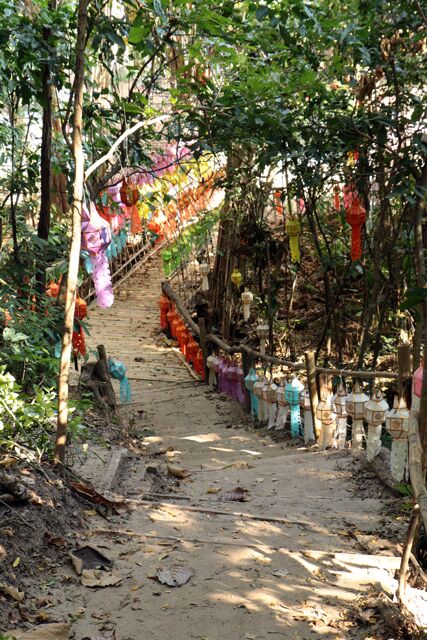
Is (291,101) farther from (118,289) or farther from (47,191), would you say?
(118,289)

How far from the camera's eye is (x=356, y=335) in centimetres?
866

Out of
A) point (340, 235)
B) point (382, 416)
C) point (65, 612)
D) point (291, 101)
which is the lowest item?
point (65, 612)

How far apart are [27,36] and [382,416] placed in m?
3.54

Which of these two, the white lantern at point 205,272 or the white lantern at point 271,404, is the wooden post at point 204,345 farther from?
the white lantern at point 271,404

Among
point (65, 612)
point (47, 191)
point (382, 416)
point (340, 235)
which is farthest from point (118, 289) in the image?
point (65, 612)

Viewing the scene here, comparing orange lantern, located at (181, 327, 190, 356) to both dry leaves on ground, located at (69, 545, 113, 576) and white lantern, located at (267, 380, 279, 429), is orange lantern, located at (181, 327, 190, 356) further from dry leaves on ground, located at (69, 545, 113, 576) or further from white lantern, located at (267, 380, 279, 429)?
dry leaves on ground, located at (69, 545, 113, 576)

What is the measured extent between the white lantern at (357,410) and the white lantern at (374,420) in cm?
13

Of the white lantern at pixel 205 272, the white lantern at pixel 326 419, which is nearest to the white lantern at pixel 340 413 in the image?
the white lantern at pixel 326 419

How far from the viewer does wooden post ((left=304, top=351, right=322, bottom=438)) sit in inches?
233

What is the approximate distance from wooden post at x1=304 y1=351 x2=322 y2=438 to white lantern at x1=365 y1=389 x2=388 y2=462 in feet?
2.47

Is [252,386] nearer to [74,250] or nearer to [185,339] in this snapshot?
[185,339]

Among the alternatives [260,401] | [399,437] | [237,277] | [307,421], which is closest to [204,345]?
[237,277]

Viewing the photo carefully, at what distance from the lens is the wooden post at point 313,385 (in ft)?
19.4

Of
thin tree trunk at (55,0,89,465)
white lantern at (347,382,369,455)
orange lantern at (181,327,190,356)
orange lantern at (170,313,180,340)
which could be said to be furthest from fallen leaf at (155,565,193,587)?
orange lantern at (170,313,180,340)
